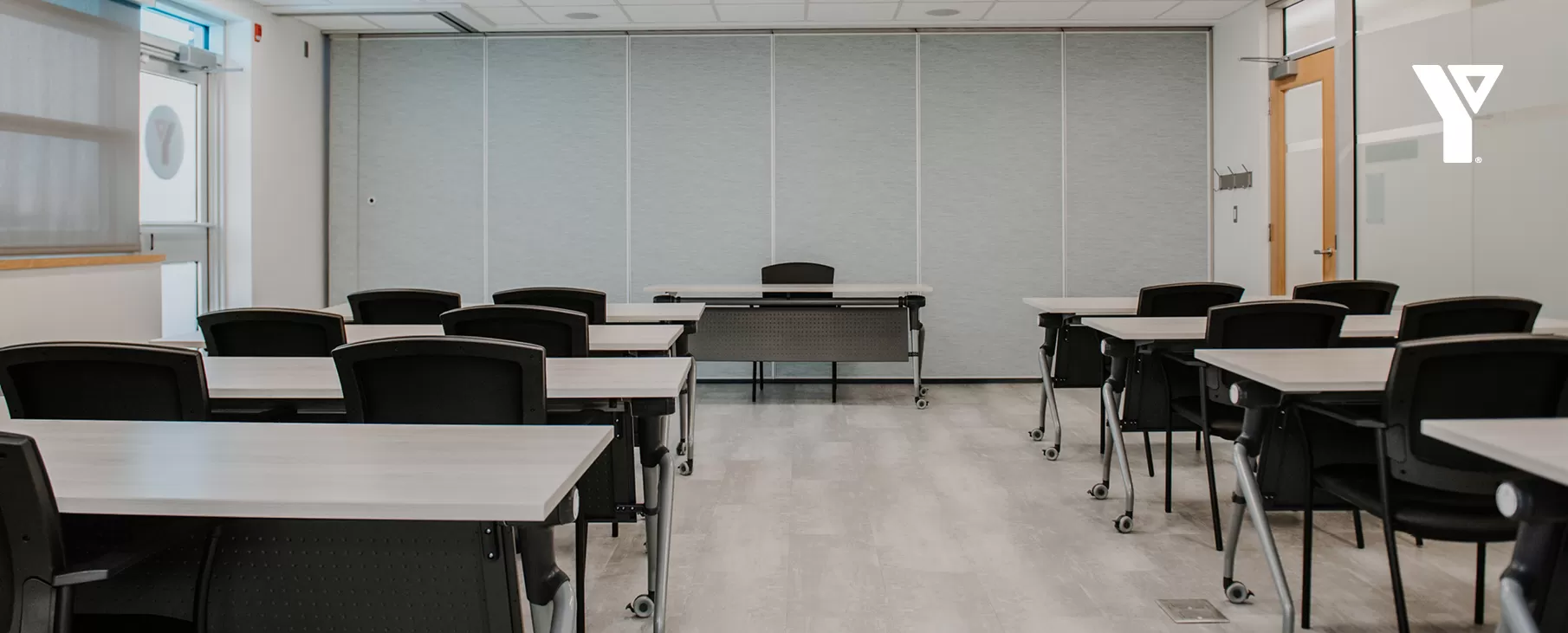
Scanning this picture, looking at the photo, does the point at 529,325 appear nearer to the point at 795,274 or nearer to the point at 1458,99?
the point at 795,274

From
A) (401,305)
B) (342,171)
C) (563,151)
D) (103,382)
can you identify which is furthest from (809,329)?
(103,382)

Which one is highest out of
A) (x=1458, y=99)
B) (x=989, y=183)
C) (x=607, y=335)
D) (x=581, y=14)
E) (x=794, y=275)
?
(x=581, y=14)

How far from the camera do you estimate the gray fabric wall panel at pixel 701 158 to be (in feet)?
22.9

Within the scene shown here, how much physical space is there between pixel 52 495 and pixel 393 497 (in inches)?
16.8

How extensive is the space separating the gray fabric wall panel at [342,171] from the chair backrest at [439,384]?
5758mm

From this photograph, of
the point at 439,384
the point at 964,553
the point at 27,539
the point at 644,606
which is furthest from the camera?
the point at 964,553

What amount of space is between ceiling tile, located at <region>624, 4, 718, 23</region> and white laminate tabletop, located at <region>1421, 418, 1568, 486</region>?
5.52m

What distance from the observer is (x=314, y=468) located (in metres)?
1.32

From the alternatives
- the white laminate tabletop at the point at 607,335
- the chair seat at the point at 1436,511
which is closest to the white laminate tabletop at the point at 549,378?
the white laminate tabletop at the point at 607,335

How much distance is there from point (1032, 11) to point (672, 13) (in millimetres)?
2523

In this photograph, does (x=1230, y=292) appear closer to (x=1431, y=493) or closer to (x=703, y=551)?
(x=1431, y=493)

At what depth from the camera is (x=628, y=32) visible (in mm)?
6996

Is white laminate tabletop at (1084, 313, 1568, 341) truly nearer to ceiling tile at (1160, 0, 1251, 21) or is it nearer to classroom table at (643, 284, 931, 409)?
classroom table at (643, 284, 931, 409)

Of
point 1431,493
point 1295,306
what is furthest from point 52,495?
point 1295,306
